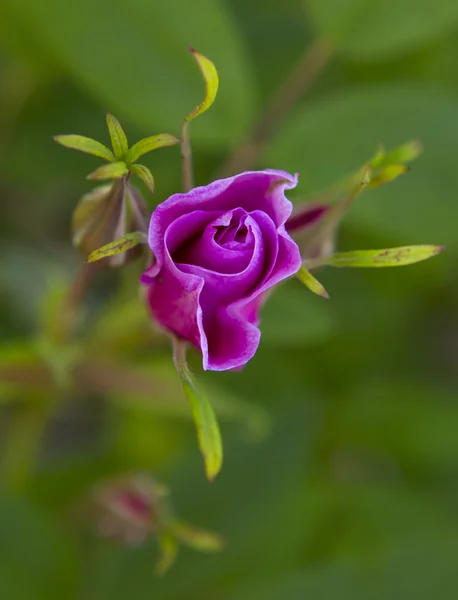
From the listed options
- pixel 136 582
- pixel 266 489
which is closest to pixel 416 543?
pixel 266 489

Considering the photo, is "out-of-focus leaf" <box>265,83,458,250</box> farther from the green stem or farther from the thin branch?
the green stem

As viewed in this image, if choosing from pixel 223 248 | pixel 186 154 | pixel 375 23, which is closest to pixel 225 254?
pixel 223 248

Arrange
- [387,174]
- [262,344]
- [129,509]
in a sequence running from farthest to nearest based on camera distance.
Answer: [262,344], [129,509], [387,174]

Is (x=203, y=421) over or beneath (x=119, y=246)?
beneath

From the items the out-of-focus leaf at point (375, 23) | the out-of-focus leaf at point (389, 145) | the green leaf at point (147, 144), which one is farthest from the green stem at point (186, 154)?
the out-of-focus leaf at point (375, 23)

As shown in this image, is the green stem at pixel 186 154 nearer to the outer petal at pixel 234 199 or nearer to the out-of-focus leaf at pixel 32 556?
the outer petal at pixel 234 199

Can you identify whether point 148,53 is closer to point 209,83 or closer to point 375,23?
point 375,23

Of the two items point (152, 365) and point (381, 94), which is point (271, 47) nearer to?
point (381, 94)
